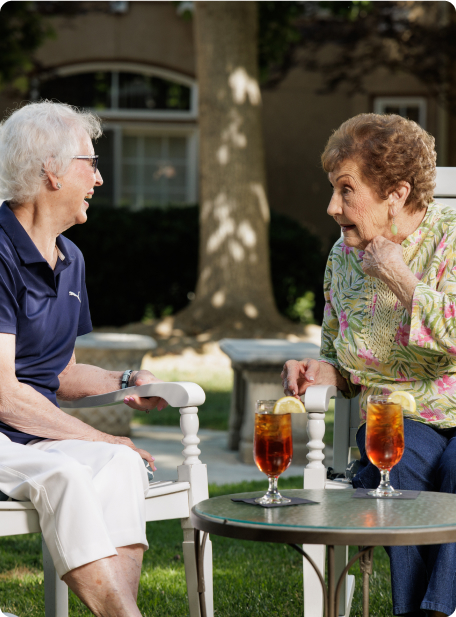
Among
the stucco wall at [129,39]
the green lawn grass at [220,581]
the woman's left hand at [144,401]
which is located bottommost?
the green lawn grass at [220,581]

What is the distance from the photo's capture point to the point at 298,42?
13.2 m

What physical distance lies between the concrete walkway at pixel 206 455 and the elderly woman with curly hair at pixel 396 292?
90.7 inches

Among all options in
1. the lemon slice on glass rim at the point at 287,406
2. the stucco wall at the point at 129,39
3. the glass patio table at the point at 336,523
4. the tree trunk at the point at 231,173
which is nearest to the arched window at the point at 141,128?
the stucco wall at the point at 129,39

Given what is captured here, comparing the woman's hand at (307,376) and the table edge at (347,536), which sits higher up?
the woman's hand at (307,376)

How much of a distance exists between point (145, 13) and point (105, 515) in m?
12.9

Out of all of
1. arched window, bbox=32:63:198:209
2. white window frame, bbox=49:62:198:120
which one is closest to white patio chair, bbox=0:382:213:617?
arched window, bbox=32:63:198:209

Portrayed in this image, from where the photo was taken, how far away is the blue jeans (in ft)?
6.90

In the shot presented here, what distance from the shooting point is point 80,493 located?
81.4 inches

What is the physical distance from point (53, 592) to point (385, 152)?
1.70 metres

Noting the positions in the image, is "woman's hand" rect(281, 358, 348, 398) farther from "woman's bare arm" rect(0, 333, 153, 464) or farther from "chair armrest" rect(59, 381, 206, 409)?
"woman's bare arm" rect(0, 333, 153, 464)

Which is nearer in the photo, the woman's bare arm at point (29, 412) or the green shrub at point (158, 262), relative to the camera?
the woman's bare arm at point (29, 412)

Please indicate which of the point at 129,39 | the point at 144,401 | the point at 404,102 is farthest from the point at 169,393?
the point at 404,102

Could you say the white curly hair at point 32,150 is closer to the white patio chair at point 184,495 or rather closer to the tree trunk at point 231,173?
the white patio chair at point 184,495

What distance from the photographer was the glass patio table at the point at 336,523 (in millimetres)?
1682
